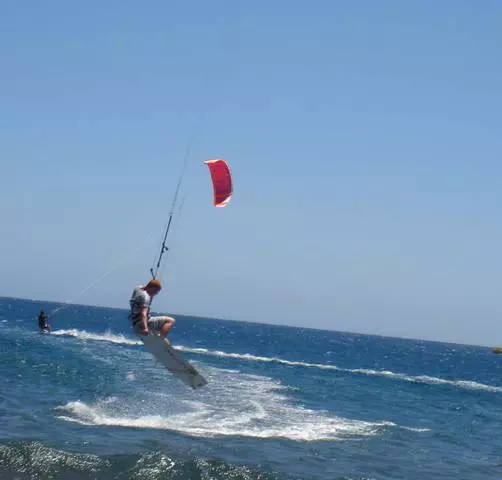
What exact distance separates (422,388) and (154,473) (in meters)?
42.4

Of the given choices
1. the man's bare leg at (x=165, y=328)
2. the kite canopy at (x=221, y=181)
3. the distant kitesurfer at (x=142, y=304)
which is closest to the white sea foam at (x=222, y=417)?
the man's bare leg at (x=165, y=328)

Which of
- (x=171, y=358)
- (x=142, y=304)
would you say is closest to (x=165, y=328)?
(x=142, y=304)

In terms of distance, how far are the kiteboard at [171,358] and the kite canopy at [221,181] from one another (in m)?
3.63

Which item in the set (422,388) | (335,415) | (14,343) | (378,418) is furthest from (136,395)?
(422,388)

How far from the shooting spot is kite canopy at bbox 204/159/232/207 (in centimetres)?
1741

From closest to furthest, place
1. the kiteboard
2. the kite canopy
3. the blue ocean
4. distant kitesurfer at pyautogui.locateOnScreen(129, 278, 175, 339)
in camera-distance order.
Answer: distant kitesurfer at pyautogui.locateOnScreen(129, 278, 175, 339), the kiteboard, the kite canopy, the blue ocean

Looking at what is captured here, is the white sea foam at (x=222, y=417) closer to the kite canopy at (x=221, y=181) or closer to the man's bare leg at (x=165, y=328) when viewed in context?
the man's bare leg at (x=165, y=328)

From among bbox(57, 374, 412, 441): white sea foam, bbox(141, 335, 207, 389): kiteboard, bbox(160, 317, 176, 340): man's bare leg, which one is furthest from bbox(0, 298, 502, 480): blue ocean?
bbox(160, 317, 176, 340): man's bare leg

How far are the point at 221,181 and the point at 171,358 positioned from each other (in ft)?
15.1

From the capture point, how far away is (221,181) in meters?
17.5

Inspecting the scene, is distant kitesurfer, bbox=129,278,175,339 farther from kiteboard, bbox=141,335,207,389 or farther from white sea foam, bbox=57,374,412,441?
white sea foam, bbox=57,374,412,441

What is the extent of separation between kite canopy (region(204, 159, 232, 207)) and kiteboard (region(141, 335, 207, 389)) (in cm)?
363

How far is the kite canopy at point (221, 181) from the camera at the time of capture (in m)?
17.4

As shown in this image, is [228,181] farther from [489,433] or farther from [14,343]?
[14,343]
